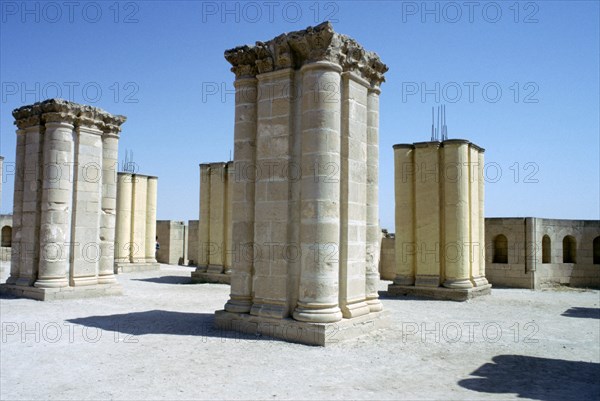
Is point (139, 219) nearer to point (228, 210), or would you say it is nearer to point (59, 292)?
point (228, 210)

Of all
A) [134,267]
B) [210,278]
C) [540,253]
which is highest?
[540,253]

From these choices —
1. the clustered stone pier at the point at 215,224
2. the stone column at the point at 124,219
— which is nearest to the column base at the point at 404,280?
the clustered stone pier at the point at 215,224

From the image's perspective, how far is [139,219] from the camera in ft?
80.4

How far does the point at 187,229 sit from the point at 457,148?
59.3 ft

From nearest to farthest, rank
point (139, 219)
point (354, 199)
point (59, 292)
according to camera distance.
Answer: point (354, 199), point (59, 292), point (139, 219)

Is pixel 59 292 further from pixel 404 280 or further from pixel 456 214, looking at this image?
pixel 456 214

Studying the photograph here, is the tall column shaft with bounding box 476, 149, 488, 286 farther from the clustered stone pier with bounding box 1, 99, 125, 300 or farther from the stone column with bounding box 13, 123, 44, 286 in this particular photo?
the stone column with bounding box 13, 123, 44, 286

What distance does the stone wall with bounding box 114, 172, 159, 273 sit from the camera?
2364 cm

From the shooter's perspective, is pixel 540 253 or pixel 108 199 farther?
pixel 540 253

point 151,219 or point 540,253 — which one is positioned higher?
point 151,219

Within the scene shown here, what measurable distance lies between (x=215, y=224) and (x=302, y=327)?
40.2 ft

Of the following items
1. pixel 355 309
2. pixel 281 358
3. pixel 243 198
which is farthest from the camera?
pixel 243 198

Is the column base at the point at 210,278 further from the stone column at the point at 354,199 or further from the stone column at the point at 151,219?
the stone column at the point at 354,199

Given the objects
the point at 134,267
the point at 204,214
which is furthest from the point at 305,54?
the point at 134,267
